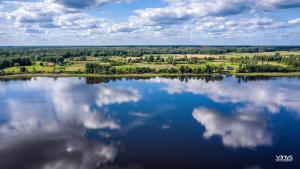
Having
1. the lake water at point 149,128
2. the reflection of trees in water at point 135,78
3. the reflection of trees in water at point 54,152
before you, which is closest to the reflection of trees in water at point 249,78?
the reflection of trees in water at point 135,78

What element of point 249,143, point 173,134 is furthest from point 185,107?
point 249,143

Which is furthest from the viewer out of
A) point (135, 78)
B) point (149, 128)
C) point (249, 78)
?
point (135, 78)

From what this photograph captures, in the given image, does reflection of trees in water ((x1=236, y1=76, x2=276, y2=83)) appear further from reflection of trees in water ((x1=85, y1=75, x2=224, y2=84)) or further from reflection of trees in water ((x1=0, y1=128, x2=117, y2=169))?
reflection of trees in water ((x1=0, y1=128, x2=117, y2=169))

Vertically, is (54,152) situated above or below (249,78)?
below

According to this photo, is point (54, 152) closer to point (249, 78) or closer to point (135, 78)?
point (135, 78)

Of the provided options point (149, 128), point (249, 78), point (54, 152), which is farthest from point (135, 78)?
point (54, 152)

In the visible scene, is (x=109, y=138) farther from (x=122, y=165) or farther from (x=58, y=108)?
(x=58, y=108)

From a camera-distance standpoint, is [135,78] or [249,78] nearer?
[249,78]

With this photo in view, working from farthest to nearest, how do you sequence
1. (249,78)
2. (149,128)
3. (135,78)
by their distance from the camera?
1. (135,78)
2. (249,78)
3. (149,128)
